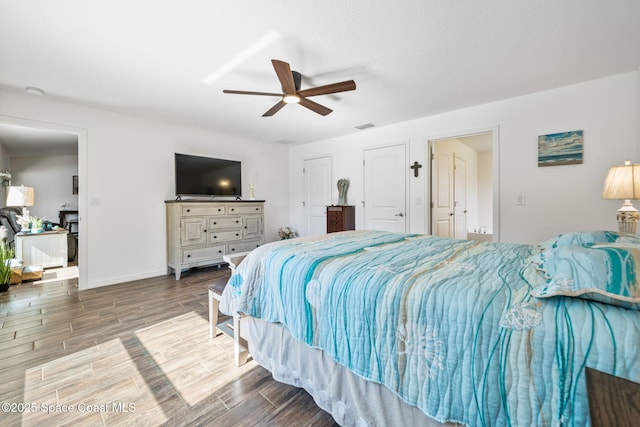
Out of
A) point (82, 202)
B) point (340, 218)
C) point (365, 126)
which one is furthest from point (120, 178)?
point (365, 126)

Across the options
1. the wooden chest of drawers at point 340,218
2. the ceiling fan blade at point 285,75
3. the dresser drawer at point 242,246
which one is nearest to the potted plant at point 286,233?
the dresser drawer at point 242,246

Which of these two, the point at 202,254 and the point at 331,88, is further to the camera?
the point at 202,254

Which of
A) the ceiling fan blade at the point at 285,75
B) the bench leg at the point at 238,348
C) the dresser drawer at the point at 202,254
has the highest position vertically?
the ceiling fan blade at the point at 285,75

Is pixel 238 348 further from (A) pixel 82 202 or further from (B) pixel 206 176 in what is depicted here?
(B) pixel 206 176

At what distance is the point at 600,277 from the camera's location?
827 mm

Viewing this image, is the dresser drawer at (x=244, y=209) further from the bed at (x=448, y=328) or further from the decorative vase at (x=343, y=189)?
the bed at (x=448, y=328)

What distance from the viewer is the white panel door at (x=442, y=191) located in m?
4.08

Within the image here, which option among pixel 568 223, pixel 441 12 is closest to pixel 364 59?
pixel 441 12

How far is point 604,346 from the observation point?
0.70 meters

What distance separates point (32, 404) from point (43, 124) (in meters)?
3.22

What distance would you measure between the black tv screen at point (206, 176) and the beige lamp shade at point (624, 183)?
4.81 metres

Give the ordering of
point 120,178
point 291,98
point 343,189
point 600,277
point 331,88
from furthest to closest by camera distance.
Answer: point 343,189, point 120,178, point 291,98, point 331,88, point 600,277

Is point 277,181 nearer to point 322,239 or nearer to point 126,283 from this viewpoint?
point 126,283

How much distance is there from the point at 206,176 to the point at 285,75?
9.25ft
